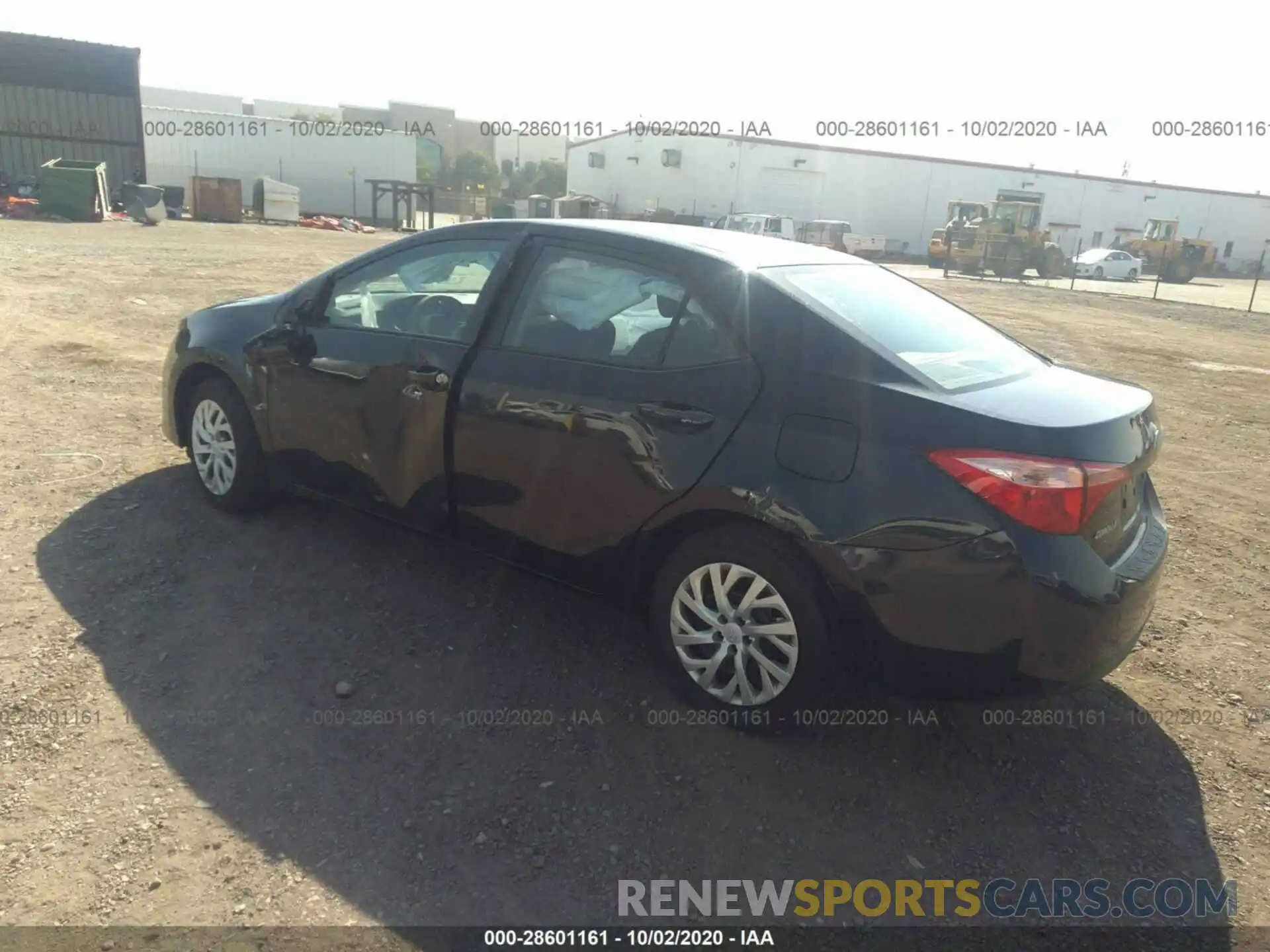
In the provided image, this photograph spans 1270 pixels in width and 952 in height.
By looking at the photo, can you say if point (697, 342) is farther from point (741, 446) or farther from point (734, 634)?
point (734, 634)

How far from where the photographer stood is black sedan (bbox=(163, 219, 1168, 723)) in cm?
266

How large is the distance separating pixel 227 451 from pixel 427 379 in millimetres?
1518

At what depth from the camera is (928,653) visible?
8.99 ft

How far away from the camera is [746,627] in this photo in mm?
3016

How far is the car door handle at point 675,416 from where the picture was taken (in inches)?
119

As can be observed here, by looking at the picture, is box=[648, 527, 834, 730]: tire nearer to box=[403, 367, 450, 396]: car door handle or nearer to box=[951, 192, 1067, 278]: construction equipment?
box=[403, 367, 450, 396]: car door handle

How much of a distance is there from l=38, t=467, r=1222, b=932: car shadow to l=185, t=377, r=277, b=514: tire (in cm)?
55

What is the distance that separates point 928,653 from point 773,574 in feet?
1.71

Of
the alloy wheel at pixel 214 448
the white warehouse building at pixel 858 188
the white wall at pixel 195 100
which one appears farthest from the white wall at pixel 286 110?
the alloy wheel at pixel 214 448

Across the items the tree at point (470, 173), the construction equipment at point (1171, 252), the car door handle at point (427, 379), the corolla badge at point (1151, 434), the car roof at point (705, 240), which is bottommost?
the car door handle at point (427, 379)

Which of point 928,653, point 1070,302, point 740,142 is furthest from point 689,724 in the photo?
point 740,142

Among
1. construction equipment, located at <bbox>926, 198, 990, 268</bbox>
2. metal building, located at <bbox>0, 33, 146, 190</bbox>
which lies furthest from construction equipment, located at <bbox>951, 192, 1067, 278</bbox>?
metal building, located at <bbox>0, 33, 146, 190</bbox>

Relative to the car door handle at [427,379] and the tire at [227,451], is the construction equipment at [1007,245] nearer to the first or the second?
the tire at [227,451]

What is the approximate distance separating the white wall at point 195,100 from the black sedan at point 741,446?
8594 cm
